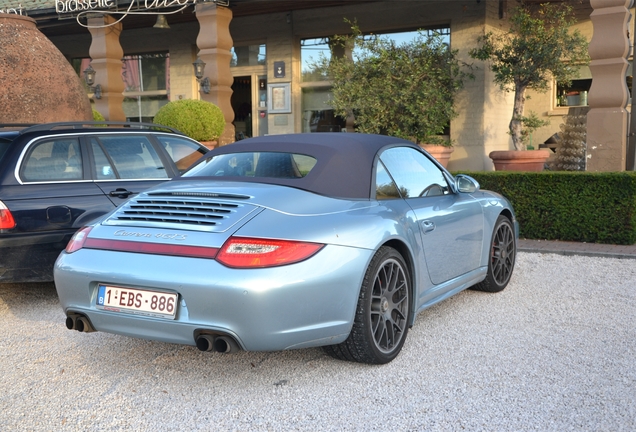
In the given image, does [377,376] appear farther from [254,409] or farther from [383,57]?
[383,57]

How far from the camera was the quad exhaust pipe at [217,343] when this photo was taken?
135 inches

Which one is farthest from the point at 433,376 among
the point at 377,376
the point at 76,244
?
the point at 76,244

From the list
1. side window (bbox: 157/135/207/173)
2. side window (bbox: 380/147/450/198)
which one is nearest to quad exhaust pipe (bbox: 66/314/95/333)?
side window (bbox: 380/147/450/198)

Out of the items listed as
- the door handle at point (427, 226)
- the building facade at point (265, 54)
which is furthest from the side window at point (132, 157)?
the building facade at point (265, 54)

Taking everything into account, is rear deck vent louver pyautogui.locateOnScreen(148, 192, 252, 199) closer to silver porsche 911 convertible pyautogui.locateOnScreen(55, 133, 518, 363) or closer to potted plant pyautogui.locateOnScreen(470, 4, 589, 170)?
silver porsche 911 convertible pyautogui.locateOnScreen(55, 133, 518, 363)

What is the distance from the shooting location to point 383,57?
529 inches

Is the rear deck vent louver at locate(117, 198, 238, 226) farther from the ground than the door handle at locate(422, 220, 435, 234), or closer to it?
farther from the ground

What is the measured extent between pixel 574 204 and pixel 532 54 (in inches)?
198

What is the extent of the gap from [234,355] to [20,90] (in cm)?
594

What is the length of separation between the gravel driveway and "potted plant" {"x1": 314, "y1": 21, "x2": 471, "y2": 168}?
8.40m

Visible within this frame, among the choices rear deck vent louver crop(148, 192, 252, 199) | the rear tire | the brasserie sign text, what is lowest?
the rear tire

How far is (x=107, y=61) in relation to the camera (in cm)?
1605

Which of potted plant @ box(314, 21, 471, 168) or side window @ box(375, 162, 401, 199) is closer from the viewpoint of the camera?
side window @ box(375, 162, 401, 199)

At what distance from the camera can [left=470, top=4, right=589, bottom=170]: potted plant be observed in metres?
12.5
